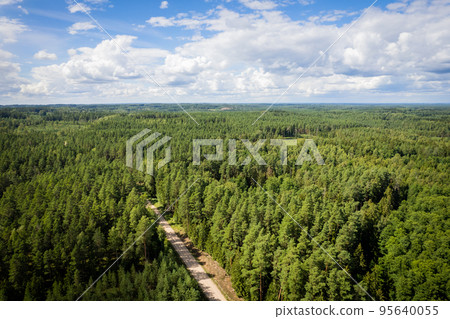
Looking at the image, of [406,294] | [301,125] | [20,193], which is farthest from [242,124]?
[406,294]

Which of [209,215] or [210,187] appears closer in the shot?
[209,215]

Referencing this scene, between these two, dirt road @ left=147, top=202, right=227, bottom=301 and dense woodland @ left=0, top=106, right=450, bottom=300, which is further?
dirt road @ left=147, top=202, right=227, bottom=301

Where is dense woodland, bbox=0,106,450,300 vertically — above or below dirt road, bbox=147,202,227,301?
above

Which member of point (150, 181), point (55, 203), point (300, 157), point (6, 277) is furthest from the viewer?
point (300, 157)

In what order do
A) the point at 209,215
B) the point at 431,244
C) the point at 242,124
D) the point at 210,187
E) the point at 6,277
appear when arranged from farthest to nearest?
the point at 242,124, the point at 210,187, the point at 209,215, the point at 431,244, the point at 6,277

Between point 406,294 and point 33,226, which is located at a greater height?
point 33,226

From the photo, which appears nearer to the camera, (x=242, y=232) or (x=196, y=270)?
(x=242, y=232)

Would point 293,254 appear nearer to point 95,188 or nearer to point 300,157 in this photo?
point 95,188

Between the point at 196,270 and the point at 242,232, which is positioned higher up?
the point at 242,232
